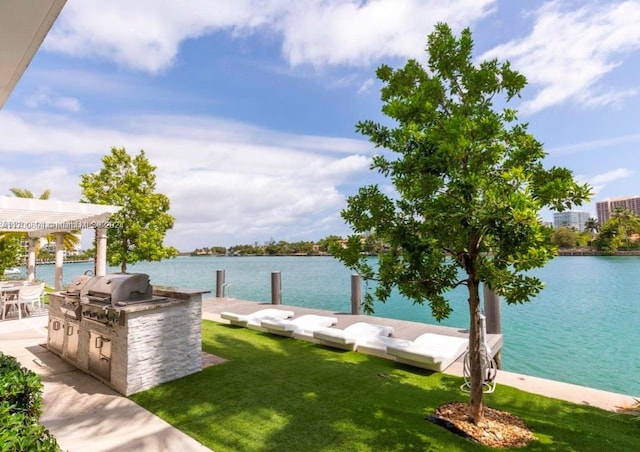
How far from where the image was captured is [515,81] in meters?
4.01

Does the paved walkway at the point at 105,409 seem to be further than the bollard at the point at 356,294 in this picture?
No

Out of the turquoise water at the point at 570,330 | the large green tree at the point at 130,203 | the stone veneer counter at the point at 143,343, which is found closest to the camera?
the stone veneer counter at the point at 143,343

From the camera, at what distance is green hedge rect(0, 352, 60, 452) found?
171cm

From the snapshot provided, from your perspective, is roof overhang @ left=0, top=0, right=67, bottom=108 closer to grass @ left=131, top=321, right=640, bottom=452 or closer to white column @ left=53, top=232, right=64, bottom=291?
grass @ left=131, top=321, right=640, bottom=452

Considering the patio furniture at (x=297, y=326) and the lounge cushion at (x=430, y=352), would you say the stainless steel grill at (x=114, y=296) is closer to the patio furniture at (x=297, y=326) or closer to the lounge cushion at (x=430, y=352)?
the patio furniture at (x=297, y=326)

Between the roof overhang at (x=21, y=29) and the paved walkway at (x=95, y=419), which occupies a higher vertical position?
the roof overhang at (x=21, y=29)

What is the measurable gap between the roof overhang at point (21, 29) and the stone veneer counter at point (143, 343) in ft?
11.0

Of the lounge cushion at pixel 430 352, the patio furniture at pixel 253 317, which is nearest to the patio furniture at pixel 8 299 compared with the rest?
the patio furniture at pixel 253 317

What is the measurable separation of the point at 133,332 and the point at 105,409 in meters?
1.02

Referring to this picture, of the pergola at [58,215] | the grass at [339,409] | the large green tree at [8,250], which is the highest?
the pergola at [58,215]

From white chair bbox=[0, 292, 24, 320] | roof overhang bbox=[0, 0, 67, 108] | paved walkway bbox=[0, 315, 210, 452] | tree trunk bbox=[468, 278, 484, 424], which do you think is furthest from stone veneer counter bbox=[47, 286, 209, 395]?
white chair bbox=[0, 292, 24, 320]

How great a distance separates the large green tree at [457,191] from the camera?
3.27 m

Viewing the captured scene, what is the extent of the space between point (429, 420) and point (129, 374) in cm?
428

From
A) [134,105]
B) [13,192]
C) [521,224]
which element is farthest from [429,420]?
[13,192]
